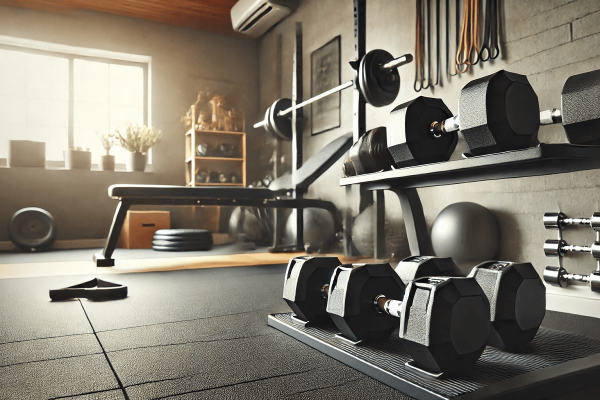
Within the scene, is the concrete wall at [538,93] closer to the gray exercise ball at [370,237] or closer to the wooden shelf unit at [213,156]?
the gray exercise ball at [370,237]

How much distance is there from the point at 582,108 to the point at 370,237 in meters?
2.24

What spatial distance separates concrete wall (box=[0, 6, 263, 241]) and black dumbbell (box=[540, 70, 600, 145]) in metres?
4.96

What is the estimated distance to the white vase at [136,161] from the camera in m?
5.59

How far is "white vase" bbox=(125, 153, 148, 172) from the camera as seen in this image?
5.59 m

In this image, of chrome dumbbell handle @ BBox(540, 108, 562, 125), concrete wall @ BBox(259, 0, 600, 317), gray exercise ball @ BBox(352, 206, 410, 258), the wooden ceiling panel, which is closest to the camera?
chrome dumbbell handle @ BBox(540, 108, 562, 125)

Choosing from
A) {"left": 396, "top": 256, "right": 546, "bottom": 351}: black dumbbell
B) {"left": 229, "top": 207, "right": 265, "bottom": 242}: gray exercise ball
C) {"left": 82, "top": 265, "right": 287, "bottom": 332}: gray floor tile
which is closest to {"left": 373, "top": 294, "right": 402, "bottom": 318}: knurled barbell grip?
{"left": 396, "top": 256, "right": 546, "bottom": 351}: black dumbbell

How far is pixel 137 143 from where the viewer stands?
18.3ft

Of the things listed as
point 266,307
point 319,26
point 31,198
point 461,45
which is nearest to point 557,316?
point 266,307

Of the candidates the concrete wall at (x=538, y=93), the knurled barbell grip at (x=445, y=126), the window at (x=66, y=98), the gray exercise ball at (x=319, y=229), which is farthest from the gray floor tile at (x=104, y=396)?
the window at (x=66, y=98)

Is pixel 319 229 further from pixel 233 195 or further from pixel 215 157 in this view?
pixel 215 157

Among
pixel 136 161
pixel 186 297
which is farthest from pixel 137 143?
pixel 186 297

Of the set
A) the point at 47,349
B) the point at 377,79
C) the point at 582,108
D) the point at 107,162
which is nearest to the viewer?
the point at 582,108

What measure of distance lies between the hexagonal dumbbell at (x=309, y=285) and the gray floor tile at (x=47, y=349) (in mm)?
555

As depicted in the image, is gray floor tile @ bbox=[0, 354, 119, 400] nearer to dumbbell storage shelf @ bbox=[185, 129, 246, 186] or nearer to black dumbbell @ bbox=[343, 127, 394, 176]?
black dumbbell @ bbox=[343, 127, 394, 176]
